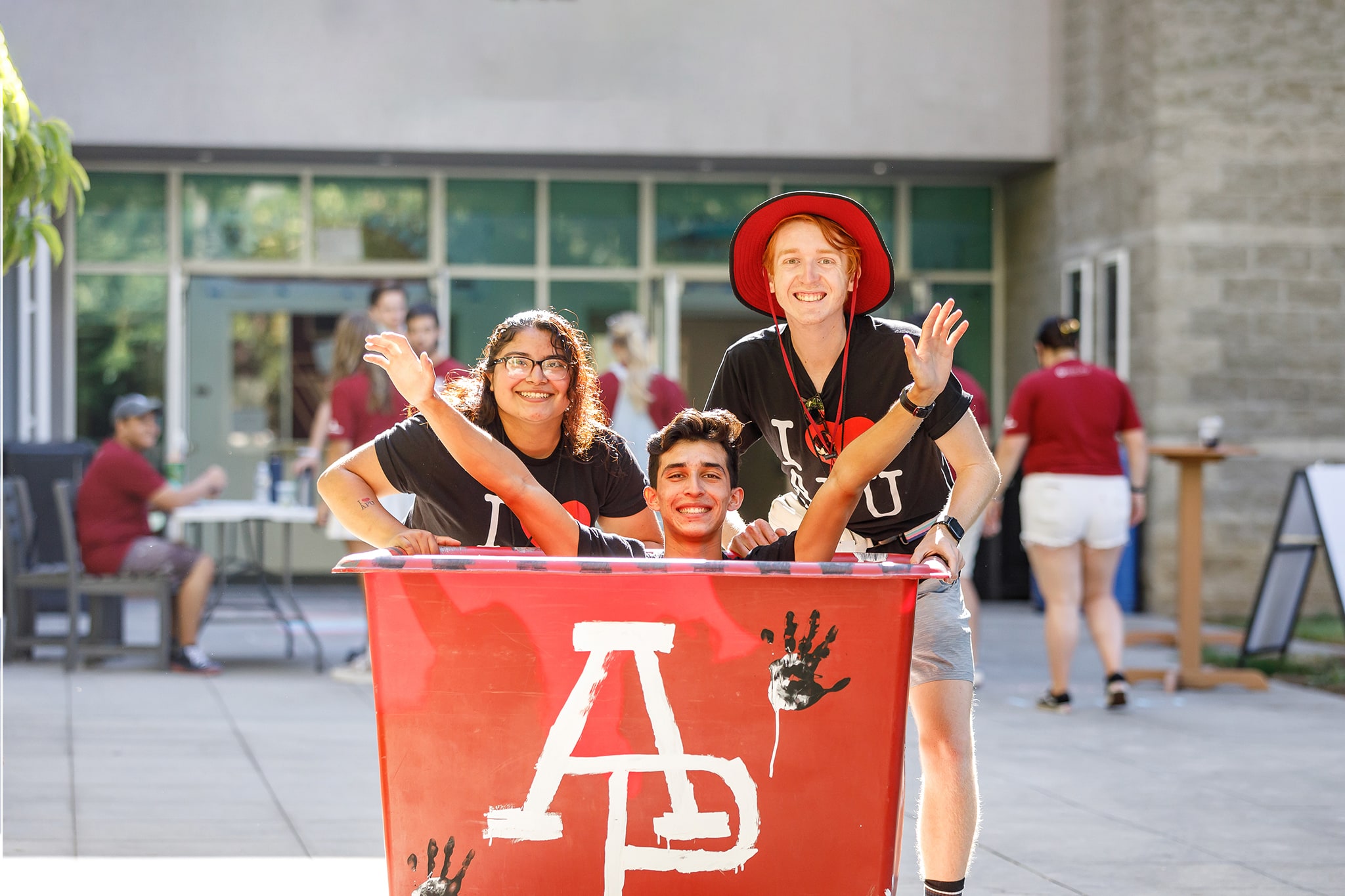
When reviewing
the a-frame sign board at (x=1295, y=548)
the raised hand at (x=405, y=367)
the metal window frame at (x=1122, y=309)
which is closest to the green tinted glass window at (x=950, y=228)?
the metal window frame at (x=1122, y=309)

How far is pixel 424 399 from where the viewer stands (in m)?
3.06

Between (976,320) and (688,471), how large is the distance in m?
11.5

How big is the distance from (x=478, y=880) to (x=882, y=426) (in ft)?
3.74

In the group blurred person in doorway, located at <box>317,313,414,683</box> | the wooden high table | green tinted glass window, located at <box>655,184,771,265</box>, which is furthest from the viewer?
green tinted glass window, located at <box>655,184,771,265</box>

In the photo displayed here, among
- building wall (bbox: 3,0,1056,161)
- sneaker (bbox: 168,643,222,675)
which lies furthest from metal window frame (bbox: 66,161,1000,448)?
sneaker (bbox: 168,643,222,675)

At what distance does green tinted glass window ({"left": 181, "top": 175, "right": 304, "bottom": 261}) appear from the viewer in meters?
13.7

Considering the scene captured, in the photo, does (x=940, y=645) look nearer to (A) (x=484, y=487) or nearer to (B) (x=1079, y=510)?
(A) (x=484, y=487)

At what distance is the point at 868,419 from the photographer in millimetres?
3463

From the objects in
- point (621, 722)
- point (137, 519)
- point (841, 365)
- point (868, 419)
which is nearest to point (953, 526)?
point (868, 419)

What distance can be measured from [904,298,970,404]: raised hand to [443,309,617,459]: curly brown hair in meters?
0.94

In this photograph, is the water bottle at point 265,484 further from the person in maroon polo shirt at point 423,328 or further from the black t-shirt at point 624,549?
the black t-shirt at point 624,549

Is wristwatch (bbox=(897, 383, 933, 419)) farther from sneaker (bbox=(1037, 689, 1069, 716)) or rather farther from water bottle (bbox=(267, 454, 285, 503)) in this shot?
water bottle (bbox=(267, 454, 285, 503))

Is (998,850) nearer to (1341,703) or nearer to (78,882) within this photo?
(78,882)

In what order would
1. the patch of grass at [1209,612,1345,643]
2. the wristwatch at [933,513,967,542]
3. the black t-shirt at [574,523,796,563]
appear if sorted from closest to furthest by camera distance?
the wristwatch at [933,513,967,542], the black t-shirt at [574,523,796,563], the patch of grass at [1209,612,1345,643]
